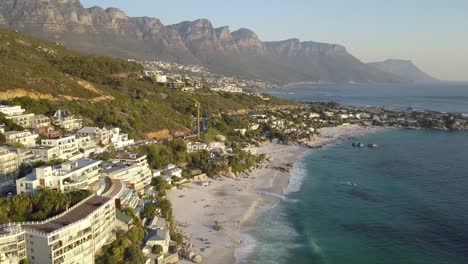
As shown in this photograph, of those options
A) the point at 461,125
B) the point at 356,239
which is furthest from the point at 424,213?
the point at 461,125

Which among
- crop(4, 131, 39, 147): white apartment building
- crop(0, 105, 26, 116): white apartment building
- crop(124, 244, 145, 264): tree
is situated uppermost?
crop(0, 105, 26, 116): white apartment building

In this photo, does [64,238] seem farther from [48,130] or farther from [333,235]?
[48,130]

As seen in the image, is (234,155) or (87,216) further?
(234,155)

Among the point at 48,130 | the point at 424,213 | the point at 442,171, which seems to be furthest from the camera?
the point at 442,171

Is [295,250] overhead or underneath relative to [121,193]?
underneath

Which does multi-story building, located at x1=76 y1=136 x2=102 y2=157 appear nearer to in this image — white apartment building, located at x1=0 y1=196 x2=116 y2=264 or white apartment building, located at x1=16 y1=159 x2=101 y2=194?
white apartment building, located at x1=16 y1=159 x2=101 y2=194

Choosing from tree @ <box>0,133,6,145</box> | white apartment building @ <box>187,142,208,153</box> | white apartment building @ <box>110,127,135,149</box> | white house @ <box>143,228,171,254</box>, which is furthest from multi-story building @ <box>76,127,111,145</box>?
white house @ <box>143,228,171,254</box>

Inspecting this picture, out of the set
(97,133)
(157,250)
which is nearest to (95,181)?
(157,250)
